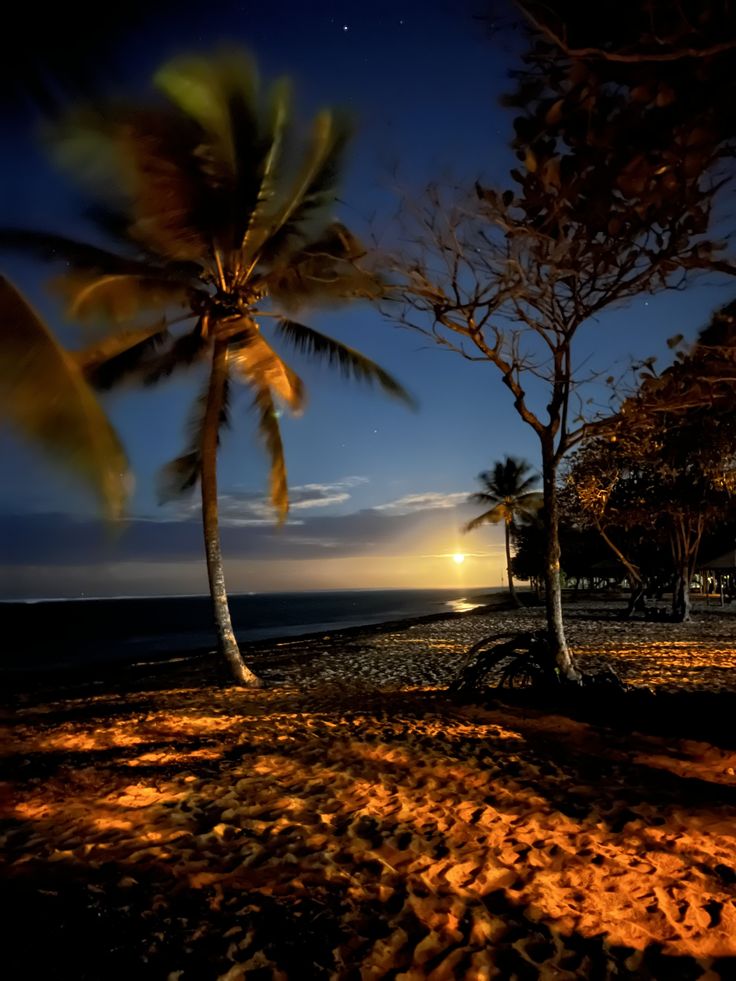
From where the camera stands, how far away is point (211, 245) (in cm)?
964

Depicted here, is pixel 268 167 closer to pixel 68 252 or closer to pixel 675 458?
pixel 68 252

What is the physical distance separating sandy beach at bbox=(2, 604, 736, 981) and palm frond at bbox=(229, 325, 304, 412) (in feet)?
20.3

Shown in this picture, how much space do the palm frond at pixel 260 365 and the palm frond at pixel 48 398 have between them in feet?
19.0

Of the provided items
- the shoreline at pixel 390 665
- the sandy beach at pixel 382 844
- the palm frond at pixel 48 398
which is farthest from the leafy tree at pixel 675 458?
the palm frond at pixel 48 398

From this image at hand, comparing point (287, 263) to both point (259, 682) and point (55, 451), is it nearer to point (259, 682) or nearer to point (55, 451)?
point (55, 451)

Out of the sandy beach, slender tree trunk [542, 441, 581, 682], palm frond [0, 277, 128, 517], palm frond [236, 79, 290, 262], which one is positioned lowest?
the sandy beach

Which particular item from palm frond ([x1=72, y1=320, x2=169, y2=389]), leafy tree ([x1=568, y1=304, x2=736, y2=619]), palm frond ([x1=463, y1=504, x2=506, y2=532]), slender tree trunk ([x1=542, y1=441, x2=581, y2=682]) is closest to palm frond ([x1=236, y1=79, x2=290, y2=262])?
palm frond ([x1=72, y1=320, x2=169, y2=389])

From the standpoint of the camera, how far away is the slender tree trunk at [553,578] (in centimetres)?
853

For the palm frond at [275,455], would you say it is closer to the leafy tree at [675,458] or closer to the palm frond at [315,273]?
the palm frond at [315,273]

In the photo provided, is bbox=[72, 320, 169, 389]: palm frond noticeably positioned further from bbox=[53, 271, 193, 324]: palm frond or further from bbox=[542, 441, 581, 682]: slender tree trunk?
bbox=[542, 441, 581, 682]: slender tree trunk

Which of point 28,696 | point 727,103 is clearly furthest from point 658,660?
point 28,696

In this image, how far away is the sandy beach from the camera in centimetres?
289

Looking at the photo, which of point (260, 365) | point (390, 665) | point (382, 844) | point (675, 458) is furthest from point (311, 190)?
point (675, 458)

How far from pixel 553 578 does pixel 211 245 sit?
7795mm
